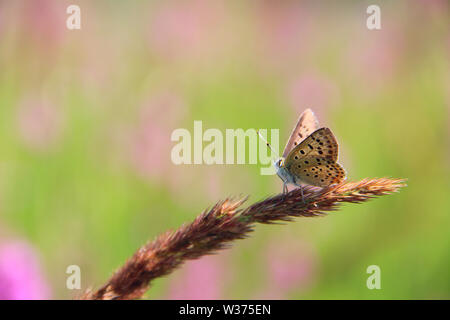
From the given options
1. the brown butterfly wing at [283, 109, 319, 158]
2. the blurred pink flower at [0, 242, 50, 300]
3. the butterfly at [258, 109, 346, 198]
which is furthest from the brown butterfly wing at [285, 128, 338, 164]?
the blurred pink flower at [0, 242, 50, 300]

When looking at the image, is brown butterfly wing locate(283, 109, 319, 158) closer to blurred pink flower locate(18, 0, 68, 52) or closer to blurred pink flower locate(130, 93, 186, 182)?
blurred pink flower locate(130, 93, 186, 182)

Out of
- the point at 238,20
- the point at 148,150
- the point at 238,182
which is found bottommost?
the point at 238,182


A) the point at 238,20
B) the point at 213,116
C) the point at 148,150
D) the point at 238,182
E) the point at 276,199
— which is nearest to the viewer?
the point at 276,199

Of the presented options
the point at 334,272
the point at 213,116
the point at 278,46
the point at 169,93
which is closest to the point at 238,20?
the point at 278,46

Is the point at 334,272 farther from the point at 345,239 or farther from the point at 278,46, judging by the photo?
the point at 278,46

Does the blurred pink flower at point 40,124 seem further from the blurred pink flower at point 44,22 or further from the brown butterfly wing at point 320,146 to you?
the brown butterfly wing at point 320,146

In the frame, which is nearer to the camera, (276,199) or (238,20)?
(276,199)

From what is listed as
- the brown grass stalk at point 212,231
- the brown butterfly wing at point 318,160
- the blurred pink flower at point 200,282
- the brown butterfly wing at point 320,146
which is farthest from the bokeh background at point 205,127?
the brown butterfly wing at point 320,146
